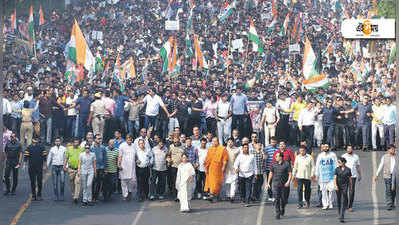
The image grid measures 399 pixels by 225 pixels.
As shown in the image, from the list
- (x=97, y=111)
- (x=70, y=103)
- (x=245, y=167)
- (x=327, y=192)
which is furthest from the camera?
(x=70, y=103)

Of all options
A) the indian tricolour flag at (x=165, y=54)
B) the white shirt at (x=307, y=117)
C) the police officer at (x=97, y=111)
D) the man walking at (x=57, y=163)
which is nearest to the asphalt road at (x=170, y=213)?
the man walking at (x=57, y=163)

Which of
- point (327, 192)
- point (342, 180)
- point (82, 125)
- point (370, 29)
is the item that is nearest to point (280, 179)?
point (342, 180)

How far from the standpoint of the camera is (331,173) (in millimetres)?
24453

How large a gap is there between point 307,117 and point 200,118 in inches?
117

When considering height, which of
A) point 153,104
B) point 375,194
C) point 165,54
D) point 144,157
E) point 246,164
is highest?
point 165,54

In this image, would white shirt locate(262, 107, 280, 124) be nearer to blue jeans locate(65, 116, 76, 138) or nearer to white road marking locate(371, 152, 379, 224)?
white road marking locate(371, 152, 379, 224)

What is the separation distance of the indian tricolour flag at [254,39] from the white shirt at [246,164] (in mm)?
14547

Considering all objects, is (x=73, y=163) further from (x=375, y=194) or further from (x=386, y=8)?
(x=386, y=8)

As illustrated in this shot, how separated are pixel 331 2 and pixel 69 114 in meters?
25.3

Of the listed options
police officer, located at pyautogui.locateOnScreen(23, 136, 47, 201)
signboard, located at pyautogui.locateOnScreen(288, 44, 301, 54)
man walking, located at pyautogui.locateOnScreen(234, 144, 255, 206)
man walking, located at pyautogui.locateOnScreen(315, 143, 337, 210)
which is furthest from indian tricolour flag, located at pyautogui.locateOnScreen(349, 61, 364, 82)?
police officer, located at pyautogui.locateOnScreen(23, 136, 47, 201)

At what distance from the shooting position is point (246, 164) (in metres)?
25.0

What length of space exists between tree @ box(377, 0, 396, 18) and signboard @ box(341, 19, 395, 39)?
549 inches

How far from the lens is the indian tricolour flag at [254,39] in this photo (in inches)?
1544

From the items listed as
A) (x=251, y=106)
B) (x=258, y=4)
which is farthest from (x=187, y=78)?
(x=258, y=4)
